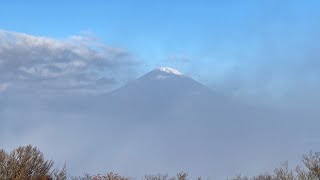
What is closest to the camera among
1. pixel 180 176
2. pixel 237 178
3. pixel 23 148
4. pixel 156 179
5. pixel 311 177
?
pixel 311 177

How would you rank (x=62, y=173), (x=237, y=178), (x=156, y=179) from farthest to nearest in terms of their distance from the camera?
(x=237, y=178)
(x=156, y=179)
(x=62, y=173)

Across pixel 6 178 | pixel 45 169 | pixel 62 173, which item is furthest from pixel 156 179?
pixel 6 178

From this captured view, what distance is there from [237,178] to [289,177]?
27.9m

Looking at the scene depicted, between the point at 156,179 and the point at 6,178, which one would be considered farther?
the point at 156,179

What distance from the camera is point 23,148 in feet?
180

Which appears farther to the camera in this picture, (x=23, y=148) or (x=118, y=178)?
(x=118, y=178)

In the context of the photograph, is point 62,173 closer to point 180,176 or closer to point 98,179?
point 98,179

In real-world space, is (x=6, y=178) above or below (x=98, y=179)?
below

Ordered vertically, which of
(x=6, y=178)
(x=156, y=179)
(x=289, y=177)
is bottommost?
(x=6, y=178)

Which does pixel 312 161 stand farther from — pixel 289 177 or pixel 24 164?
pixel 24 164

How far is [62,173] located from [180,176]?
17.5m

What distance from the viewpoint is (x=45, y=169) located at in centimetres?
5591

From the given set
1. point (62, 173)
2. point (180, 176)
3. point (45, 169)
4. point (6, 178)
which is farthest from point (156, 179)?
point (6, 178)

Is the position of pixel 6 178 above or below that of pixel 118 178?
below
